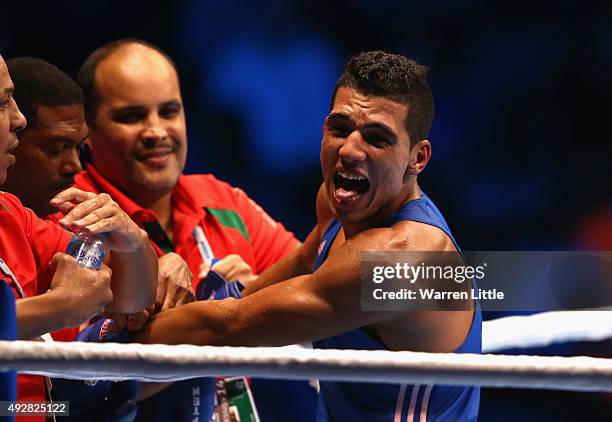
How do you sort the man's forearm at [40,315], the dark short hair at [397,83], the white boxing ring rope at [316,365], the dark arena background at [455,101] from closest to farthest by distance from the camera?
the white boxing ring rope at [316,365] < the man's forearm at [40,315] < the dark short hair at [397,83] < the dark arena background at [455,101]

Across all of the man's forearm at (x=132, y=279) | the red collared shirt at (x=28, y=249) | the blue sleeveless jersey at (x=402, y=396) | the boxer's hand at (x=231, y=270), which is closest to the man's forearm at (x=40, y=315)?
the red collared shirt at (x=28, y=249)

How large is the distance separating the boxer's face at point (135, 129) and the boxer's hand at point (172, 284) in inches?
20.6

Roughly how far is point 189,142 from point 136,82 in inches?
38.8

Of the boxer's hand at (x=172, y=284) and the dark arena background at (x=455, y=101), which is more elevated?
the dark arena background at (x=455, y=101)

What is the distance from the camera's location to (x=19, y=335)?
1599 millimetres

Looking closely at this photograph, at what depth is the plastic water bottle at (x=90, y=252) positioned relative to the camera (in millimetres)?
1801

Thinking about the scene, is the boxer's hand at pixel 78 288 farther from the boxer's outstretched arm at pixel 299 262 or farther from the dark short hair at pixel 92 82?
the dark short hair at pixel 92 82

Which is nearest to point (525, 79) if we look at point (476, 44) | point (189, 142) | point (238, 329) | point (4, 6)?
point (476, 44)

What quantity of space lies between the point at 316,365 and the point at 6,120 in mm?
793

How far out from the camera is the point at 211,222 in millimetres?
2920

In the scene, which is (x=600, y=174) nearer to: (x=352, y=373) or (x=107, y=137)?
(x=107, y=137)

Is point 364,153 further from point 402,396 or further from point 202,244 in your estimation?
point 202,244

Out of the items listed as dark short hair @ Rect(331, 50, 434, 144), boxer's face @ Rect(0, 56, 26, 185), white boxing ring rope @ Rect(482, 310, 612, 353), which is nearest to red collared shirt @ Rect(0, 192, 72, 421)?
boxer's face @ Rect(0, 56, 26, 185)

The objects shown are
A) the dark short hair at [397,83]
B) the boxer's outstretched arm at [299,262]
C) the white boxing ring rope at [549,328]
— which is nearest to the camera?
the dark short hair at [397,83]
